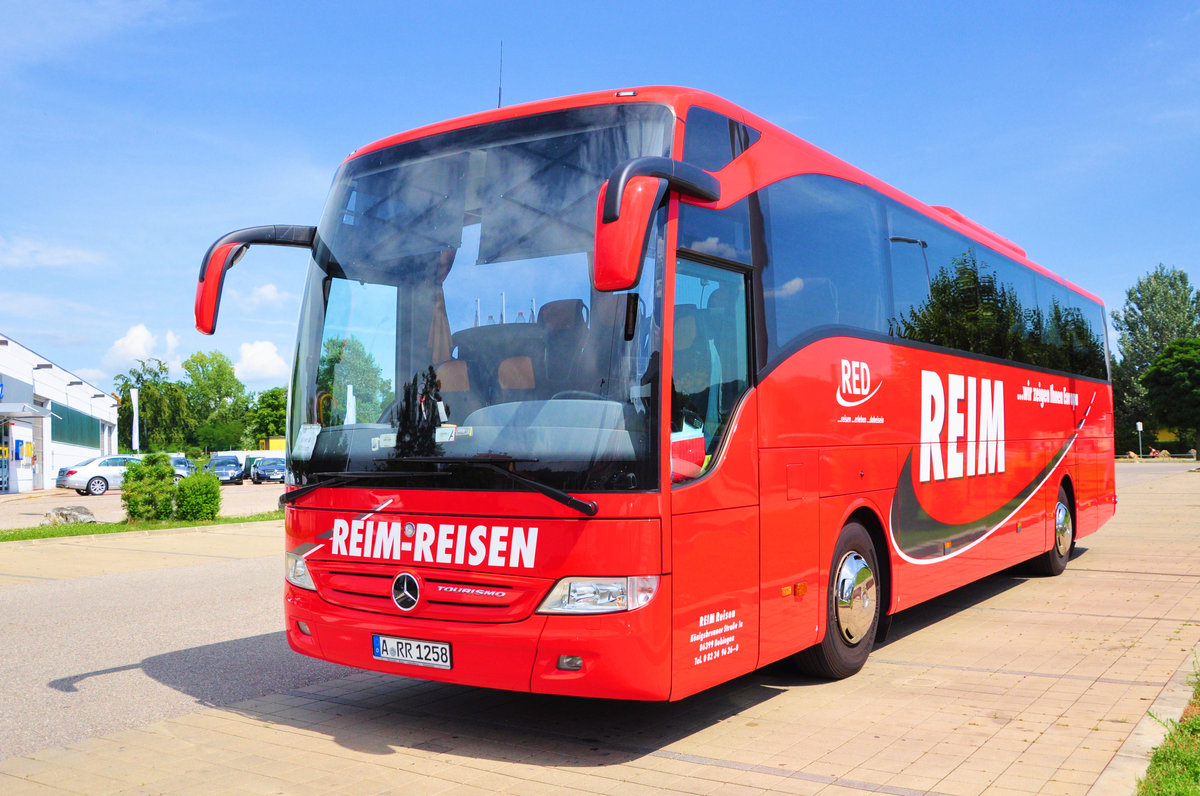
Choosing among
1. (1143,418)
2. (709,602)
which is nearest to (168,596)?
(709,602)

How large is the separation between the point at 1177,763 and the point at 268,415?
118 meters

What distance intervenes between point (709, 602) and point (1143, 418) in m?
82.7

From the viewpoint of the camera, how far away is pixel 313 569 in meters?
5.99

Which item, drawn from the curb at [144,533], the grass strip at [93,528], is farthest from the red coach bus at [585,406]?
the grass strip at [93,528]

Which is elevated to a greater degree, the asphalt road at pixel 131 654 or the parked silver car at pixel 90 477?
the parked silver car at pixel 90 477

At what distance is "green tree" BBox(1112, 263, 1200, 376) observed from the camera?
83562mm

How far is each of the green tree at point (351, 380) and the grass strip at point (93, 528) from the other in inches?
632

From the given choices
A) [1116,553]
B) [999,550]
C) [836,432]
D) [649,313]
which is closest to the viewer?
[649,313]

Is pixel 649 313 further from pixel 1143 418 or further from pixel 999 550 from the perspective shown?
pixel 1143 418

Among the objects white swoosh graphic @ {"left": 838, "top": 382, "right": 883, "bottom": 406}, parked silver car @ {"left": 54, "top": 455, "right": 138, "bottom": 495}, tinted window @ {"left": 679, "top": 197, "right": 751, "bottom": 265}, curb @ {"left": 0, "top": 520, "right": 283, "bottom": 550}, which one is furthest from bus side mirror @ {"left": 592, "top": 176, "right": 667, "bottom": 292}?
parked silver car @ {"left": 54, "top": 455, "right": 138, "bottom": 495}

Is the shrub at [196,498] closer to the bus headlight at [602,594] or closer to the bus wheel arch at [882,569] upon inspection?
the bus wheel arch at [882,569]

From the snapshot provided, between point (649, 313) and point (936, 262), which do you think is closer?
point (649, 313)

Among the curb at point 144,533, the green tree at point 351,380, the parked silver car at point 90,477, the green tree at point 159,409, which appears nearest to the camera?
the green tree at point 351,380

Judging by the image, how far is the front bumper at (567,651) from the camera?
4969 mm
